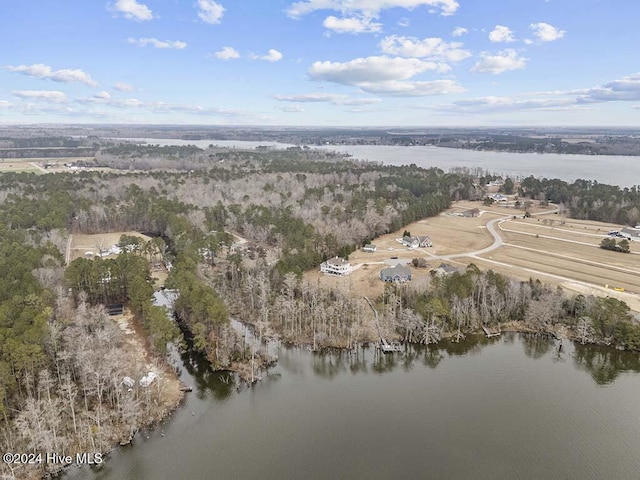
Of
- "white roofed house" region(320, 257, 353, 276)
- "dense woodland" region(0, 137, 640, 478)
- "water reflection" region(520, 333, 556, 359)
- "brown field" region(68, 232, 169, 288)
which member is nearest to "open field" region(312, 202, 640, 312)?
"white roofed house" region(320, 257, 353, 276)

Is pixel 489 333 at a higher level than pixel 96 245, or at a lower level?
lower

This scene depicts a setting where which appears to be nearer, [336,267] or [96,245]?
[336,267]

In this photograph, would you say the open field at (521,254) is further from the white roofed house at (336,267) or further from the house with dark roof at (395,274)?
the white roofed house at (336,267)

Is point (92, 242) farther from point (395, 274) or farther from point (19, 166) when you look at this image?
point (19, 166)

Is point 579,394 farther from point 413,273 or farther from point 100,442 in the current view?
point 100,442

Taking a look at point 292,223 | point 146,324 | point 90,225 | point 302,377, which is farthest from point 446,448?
point 90,225

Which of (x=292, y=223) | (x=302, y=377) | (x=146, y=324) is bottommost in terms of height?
(x=302, y=377)

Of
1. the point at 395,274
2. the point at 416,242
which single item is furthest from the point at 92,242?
the point at 416,242
